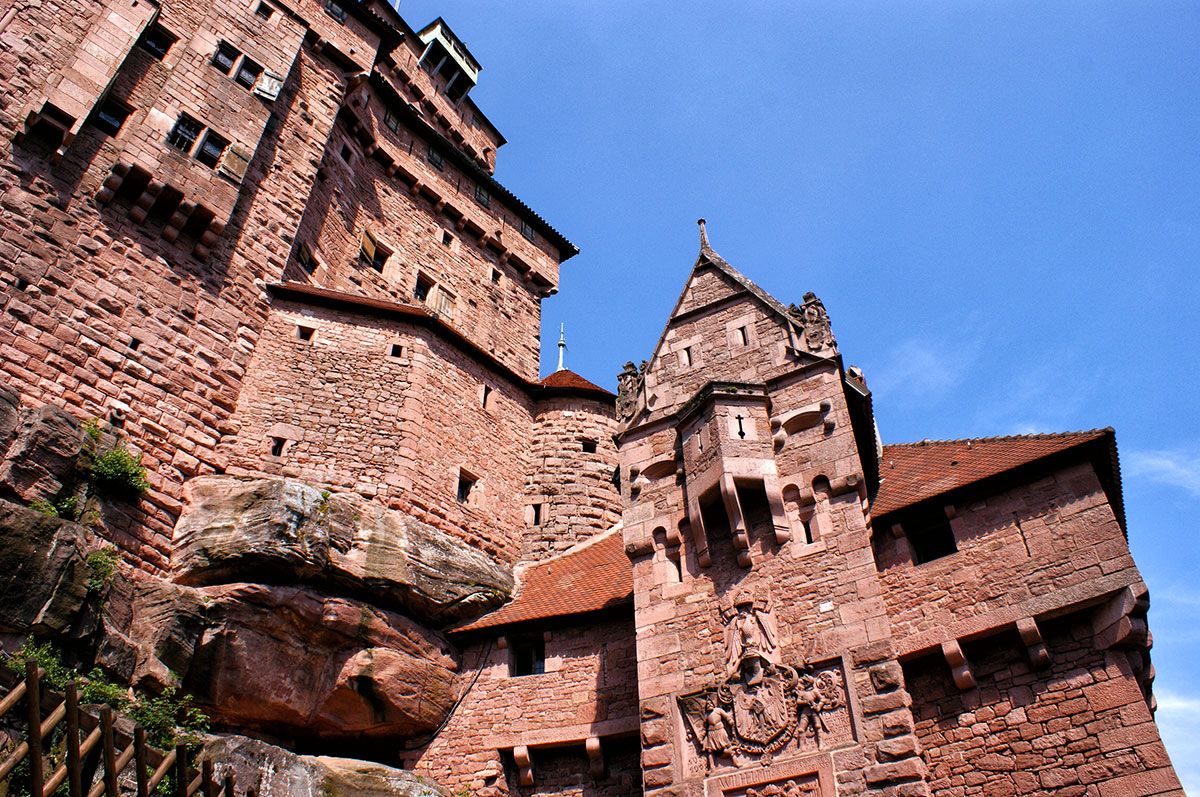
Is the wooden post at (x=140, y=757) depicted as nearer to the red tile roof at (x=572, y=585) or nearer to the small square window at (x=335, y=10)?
the red tile roof at (x=572, y=585)

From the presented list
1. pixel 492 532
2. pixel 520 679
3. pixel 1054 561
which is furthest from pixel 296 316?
pixel 1054 561

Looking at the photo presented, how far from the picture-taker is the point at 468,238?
28.1 meters

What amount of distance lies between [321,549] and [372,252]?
38.6ft

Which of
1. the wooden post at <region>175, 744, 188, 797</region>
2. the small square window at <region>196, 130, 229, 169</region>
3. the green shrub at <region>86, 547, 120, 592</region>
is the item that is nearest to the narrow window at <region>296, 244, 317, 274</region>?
the small square window at <region>196, 130, 229, 169</region>

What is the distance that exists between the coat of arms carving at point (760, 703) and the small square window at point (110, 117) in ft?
51.6

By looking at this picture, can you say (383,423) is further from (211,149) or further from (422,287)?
(422,287)

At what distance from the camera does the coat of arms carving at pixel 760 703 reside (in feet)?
35.9

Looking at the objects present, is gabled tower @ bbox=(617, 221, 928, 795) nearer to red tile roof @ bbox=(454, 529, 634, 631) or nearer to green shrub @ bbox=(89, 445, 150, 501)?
red tile roof @ bbox=(454, 529, 634, 631)

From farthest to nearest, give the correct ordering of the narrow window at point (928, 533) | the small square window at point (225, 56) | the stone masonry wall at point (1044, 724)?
the small square window at point (225, 56) < the narrow window at point (928, 533) < the stone masonry wall at point (1044, 724)

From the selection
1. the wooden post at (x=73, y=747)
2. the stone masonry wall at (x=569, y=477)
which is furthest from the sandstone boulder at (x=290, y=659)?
the stone masonry wall at (x=569, y=477)

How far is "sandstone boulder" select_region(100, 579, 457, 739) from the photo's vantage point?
1296 centimetres

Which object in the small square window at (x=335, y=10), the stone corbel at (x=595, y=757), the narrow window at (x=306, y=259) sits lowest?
the stone corbel at (x=595, y=757)

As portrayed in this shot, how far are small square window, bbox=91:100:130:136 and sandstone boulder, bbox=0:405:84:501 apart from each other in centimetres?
692

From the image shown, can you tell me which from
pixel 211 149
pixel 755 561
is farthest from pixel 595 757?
pixel 211 149
